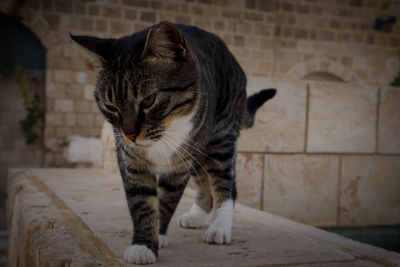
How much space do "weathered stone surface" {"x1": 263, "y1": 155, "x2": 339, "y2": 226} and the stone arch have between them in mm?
5337

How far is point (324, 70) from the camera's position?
9.52 m

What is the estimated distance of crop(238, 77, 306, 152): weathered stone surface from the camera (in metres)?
4.04

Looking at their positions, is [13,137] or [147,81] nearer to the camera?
[147,81]

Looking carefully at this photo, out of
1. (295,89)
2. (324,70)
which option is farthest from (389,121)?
(324,70)

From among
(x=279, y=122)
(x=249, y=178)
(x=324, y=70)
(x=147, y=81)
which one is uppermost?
(x=324, y=70)

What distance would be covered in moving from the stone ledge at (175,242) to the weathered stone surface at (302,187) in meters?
1.46

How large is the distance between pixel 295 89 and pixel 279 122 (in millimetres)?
373

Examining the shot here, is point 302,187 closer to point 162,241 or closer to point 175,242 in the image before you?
point 175,242

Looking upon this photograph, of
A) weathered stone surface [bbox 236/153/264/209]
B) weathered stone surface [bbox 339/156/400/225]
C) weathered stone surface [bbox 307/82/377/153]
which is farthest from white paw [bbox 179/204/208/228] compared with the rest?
weathered stone surface [bbox 339/156/400/225]

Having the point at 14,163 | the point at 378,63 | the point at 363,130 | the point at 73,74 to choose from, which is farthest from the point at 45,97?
the point at 378,63

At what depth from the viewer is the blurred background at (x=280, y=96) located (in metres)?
4.17

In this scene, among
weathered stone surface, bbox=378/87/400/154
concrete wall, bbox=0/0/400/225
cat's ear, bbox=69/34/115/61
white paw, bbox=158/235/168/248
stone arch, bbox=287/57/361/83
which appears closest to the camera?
cat's ear, bbox=69/34/115/61

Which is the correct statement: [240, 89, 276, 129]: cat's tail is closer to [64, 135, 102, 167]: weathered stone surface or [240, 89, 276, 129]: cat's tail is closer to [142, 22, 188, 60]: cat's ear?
[142, 22, 188, 60]: cat's ear

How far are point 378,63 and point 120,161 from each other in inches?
379
